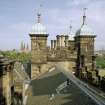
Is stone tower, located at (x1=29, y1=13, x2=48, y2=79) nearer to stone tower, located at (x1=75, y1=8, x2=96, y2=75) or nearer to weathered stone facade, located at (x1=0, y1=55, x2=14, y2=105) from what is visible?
stone tower, located at (x1=75, y1=8, x2=96, y2=75)

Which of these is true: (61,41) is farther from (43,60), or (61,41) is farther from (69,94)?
(69,94)

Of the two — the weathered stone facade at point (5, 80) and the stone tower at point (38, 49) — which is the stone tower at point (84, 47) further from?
the weathered stone facade at point (5, 80)

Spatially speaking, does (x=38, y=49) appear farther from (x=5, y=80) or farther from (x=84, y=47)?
(x=5, y=80)

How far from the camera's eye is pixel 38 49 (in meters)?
33.8

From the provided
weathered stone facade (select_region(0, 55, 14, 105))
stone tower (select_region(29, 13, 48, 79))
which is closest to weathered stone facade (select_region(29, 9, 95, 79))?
stone tower (select_region(29, 13, 48, 79))

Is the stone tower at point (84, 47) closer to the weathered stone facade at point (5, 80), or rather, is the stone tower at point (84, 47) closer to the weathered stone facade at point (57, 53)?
the weathered stone facade at point (57, 53)

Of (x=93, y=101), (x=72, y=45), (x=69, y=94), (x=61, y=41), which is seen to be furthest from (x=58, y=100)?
(x=61, y=41)

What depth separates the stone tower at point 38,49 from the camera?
33375 mm

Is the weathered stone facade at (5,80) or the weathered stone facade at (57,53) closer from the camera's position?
the weathered stone facade at (5,80)

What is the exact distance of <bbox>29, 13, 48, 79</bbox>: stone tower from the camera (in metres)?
33.4

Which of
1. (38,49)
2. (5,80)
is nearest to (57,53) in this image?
(38,49)

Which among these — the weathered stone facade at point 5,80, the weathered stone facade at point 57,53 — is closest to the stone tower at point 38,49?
the weathered stone facade at point 57,53

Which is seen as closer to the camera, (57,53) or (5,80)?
(5,80)

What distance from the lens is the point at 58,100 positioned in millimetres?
13891
